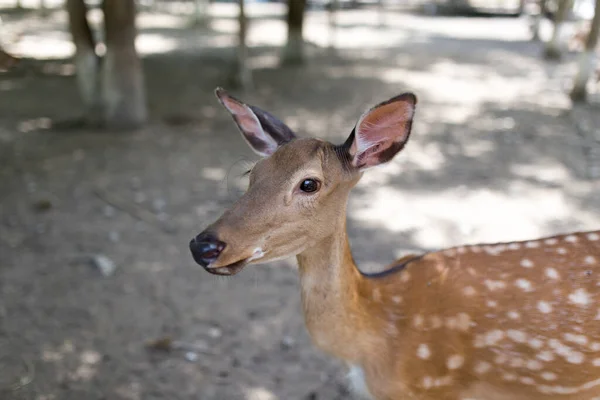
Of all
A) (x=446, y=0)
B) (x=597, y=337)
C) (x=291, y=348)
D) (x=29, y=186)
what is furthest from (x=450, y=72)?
(x=446, y=0)

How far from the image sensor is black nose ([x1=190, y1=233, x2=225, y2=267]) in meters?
1.76

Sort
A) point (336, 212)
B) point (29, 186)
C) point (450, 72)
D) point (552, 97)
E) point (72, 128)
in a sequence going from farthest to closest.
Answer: point (450, 72), point (552, 97), point (72, 128), point (29, 186), point (336, 212)

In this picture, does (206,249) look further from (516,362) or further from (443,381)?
(516,362)

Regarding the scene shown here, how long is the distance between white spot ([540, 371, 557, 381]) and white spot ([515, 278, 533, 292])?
0.32 m

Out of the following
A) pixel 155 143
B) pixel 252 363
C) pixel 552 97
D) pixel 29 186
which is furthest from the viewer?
pixel 552 97

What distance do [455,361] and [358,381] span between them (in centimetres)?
39

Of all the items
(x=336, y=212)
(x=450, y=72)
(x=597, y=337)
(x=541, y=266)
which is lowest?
(x=450, y=72)

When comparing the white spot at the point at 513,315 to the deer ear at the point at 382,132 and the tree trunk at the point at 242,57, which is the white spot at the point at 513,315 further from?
the tree trunk at the point at 242,57

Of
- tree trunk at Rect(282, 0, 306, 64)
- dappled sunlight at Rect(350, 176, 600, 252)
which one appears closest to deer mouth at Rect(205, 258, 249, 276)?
dappled sunlight at Rect(350, 176, 600, 252)

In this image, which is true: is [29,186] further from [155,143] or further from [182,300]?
[182,300]

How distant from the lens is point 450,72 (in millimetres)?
12344

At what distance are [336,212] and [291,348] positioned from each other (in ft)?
5.45

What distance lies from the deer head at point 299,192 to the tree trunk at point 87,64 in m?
6.40

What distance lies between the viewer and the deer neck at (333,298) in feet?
6.94
